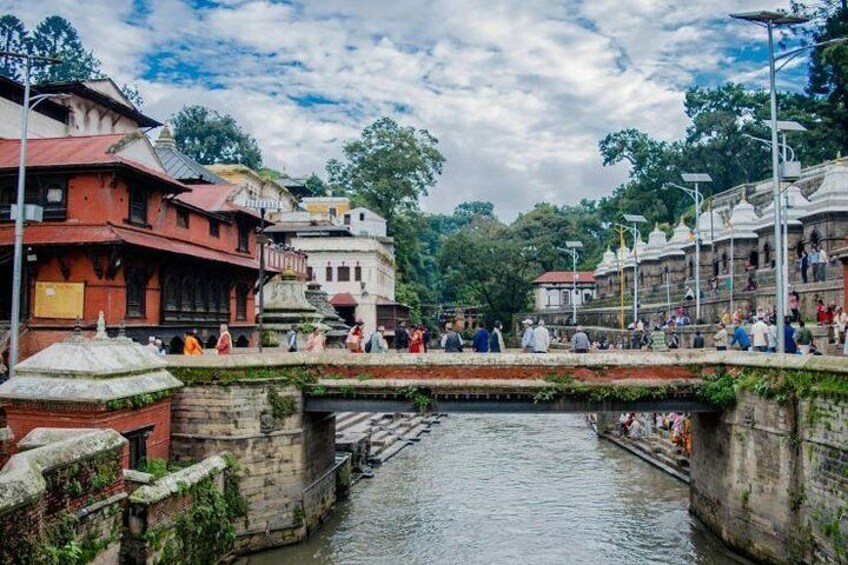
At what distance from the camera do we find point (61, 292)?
22516mm

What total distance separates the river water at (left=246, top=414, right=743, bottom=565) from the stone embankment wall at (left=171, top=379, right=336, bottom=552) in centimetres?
71

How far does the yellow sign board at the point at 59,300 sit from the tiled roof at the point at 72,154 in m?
3.56

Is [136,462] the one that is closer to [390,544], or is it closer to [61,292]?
[390,544]

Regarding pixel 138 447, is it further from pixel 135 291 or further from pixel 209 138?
pixel 209 138

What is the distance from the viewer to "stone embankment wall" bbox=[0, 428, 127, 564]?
32.7 ft

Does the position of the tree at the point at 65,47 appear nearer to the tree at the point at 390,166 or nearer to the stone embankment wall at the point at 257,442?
the tree at the point at 390,166

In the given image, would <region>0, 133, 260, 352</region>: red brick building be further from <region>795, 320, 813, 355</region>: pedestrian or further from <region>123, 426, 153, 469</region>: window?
<region>795, 320, 813, 355</region>: pedestrian

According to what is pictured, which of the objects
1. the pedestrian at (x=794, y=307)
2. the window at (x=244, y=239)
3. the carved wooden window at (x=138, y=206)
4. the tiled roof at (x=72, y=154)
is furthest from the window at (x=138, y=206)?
the pedestrian at (x=794, y=307)

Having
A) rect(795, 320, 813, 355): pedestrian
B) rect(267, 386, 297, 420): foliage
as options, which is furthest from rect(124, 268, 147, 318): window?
rect(795, 320, 813, 355): pedestrian

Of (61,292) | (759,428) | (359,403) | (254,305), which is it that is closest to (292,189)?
(254,305)

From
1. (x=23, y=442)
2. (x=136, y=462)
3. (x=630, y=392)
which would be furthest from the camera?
(x=630, y=392)

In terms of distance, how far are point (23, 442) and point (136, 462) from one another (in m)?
3.34

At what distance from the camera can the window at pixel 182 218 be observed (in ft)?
90.9

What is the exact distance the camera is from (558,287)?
8138cm
